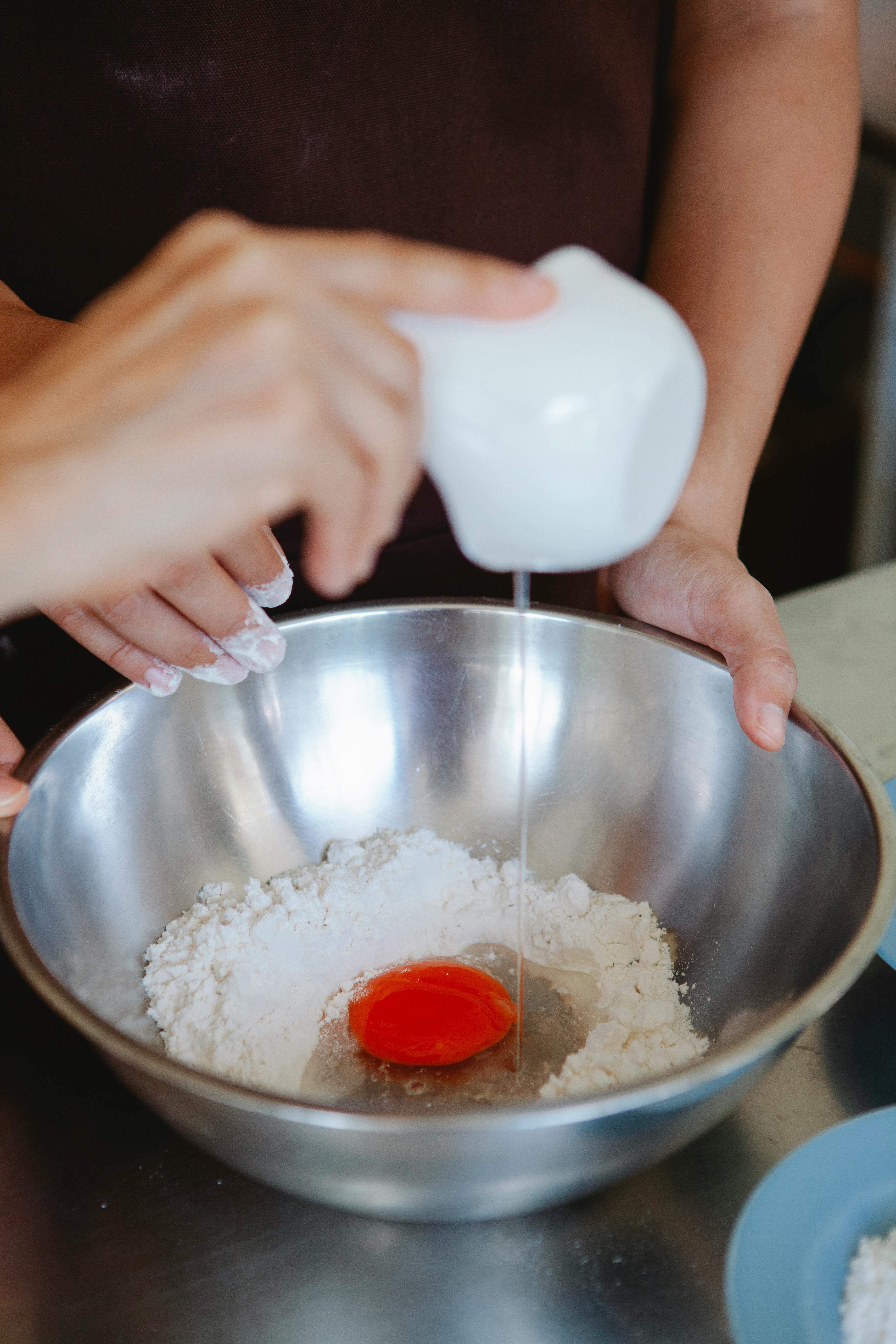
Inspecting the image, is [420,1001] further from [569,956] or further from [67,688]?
[67,688]

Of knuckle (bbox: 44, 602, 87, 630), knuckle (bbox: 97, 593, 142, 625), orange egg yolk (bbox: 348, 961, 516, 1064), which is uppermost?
knuckle (bbox: 97, 593, 142, 625)

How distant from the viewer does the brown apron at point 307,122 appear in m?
0.79

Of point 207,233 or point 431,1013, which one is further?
point 431,1013

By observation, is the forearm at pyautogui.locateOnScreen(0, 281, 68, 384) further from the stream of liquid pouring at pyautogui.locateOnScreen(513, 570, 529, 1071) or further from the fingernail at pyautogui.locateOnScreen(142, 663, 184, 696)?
the stream of liquid pouring at pyautogui.locateOnScreen(513, 570, 529, 1071)

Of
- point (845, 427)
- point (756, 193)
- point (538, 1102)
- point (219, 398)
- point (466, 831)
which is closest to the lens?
point (219, 398)

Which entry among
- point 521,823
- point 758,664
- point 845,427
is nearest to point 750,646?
point 758,664

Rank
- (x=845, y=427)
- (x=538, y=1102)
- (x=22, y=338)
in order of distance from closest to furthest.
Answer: (x=538, y=1102), (x=22, y=338), (x=845, y=427)

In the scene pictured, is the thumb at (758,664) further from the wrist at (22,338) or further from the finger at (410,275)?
the wrist at (22,338)

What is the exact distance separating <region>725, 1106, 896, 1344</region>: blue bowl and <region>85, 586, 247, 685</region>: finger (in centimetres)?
46

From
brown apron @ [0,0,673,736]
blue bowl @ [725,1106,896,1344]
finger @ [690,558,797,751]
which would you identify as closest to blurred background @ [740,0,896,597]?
brown apron @ [0,0,673,736]

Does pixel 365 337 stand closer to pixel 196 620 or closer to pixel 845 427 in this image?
pixel 196 620

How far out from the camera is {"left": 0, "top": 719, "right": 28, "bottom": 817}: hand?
60 centimetres

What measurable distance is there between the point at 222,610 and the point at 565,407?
1.11 feet

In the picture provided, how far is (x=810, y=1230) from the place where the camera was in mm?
468
